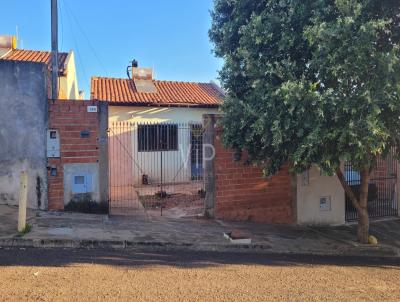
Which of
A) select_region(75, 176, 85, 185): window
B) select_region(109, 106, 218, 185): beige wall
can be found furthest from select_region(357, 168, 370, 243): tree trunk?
select_region(109, 106, 218, 185): beige wall

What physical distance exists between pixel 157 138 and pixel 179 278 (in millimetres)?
11418

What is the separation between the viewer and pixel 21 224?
6645 mm

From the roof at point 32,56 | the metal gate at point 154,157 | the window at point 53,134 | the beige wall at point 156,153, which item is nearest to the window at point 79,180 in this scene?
the window at point 53,134

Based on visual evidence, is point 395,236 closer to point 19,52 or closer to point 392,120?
point 392,120

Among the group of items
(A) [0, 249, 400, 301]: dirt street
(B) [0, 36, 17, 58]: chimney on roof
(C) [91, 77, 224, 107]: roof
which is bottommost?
(A) [0, 249, 400, 301]: dirt street

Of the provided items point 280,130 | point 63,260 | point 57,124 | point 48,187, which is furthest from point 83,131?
point 280,130

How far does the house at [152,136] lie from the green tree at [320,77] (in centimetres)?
789

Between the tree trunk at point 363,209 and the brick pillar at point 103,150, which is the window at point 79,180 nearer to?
the brick pillar at point 103,150

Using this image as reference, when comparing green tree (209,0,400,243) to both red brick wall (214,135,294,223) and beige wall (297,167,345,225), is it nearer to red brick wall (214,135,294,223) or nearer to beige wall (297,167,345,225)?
red brick wall (214,135,294,223)

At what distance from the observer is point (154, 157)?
1634 cm

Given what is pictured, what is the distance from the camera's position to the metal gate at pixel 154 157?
15.3m

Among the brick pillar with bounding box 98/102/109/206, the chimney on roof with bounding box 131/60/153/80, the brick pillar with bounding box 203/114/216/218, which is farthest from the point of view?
the chimney on roof with bounding box 131/60/153/80

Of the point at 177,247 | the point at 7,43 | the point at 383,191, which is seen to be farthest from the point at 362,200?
the point at 7,43

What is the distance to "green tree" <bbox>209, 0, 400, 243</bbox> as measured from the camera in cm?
626
